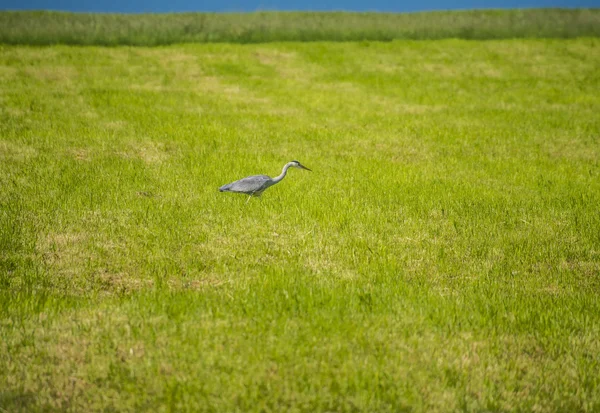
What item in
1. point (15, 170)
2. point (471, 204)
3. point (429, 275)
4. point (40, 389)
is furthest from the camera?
point (15, 170)

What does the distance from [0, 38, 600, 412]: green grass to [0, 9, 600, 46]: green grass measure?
12.7 meters

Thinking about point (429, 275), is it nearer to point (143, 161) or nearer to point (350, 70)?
point (143, 161)

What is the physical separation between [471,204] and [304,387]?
20.4 ft

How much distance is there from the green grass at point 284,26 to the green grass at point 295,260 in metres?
12.7

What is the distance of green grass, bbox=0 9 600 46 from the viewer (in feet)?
96.7

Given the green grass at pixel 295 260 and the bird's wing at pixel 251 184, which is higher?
→ the bird's wing at pixel 251 184

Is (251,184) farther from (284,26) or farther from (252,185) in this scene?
(284,26)

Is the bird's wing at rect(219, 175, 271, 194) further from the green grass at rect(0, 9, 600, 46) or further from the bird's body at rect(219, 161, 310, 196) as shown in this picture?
the green grass at rect(0, 9, 600, 46)

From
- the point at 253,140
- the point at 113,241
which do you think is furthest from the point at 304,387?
the point at 253,140

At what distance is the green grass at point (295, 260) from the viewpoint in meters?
5.11

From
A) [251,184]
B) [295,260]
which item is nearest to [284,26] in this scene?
[251,184]

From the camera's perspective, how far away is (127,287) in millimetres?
6832

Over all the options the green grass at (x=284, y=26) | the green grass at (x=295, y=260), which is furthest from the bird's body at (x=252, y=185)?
the green grass at (x=284, y=26)

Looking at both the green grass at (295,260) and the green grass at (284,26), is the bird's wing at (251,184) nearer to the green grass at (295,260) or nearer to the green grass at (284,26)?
the green grass at (295,260)
